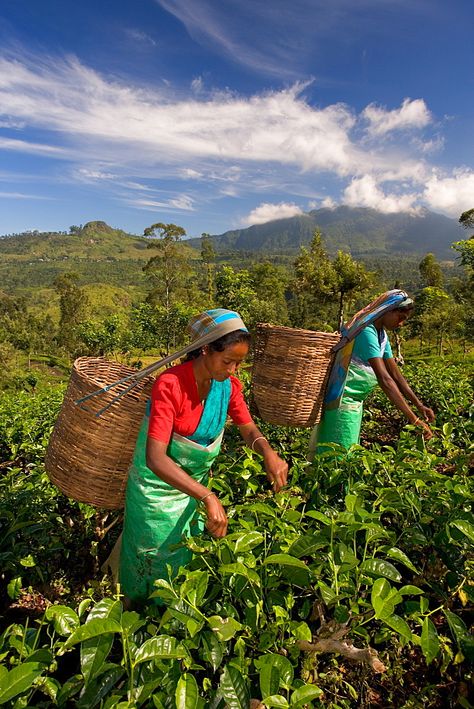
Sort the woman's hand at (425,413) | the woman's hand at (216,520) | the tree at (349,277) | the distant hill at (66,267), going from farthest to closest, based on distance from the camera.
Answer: the distant hill at (66,267) → the tree at (349,277) → the woman's hand at (425,413) → the woman's hand at (216,520)

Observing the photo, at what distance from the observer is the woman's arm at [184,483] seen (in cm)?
156

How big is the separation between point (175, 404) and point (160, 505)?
46 centimetres

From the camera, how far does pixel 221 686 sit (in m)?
1.11

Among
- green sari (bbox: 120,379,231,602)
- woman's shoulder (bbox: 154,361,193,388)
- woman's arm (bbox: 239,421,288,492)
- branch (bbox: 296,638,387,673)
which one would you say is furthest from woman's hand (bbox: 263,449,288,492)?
branch (bbox: 296,638,387,673)

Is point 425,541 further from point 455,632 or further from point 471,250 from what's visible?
point 471,250

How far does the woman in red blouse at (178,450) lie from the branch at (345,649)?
598 mm

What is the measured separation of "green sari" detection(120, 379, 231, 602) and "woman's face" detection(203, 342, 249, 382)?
0.43 ft

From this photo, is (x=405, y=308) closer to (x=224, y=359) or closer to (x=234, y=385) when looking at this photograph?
(x=234, y=385)

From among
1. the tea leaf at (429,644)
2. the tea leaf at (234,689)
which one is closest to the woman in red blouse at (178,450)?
the tea leaf at (234,689)

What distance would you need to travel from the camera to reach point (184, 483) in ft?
5.37

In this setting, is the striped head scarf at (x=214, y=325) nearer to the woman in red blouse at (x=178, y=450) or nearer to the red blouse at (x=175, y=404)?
the woman in red blouse at (x=178, y=450)

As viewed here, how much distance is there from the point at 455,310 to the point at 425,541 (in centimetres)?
2866

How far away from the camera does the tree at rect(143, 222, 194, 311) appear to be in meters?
36.1

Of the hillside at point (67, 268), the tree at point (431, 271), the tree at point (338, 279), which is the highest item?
the hillside at point (67, 268)
